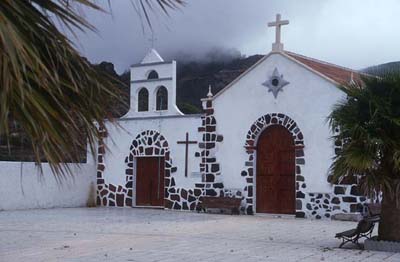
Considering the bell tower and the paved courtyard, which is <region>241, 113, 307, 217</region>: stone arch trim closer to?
the paved courtyard

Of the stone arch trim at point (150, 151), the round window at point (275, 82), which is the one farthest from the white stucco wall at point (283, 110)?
the stone arch trim at point (150, 151)

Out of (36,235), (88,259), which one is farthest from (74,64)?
(36,235)

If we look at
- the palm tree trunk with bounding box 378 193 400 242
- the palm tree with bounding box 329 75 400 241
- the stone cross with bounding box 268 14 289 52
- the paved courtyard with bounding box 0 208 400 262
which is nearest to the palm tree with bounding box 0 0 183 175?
the paved courtyard with bounding box 0 208 400 262

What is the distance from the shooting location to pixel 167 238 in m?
11.7

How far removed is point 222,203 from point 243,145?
1898 mm

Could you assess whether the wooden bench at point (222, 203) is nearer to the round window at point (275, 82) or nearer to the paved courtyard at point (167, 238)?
the paved courtyard at point (167, 238)

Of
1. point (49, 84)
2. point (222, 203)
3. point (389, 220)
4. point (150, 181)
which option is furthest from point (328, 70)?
point (49, 84)

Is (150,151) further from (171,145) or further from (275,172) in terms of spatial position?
(275,172)

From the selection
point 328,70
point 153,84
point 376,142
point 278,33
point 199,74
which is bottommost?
point 376,142

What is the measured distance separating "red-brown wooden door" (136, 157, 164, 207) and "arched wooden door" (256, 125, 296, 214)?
3839mm

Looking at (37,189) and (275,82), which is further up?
(275,82)

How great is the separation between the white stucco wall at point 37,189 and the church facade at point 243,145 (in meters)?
0.61

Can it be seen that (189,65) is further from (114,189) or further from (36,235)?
(36,235)

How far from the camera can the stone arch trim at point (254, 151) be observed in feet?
58.5
